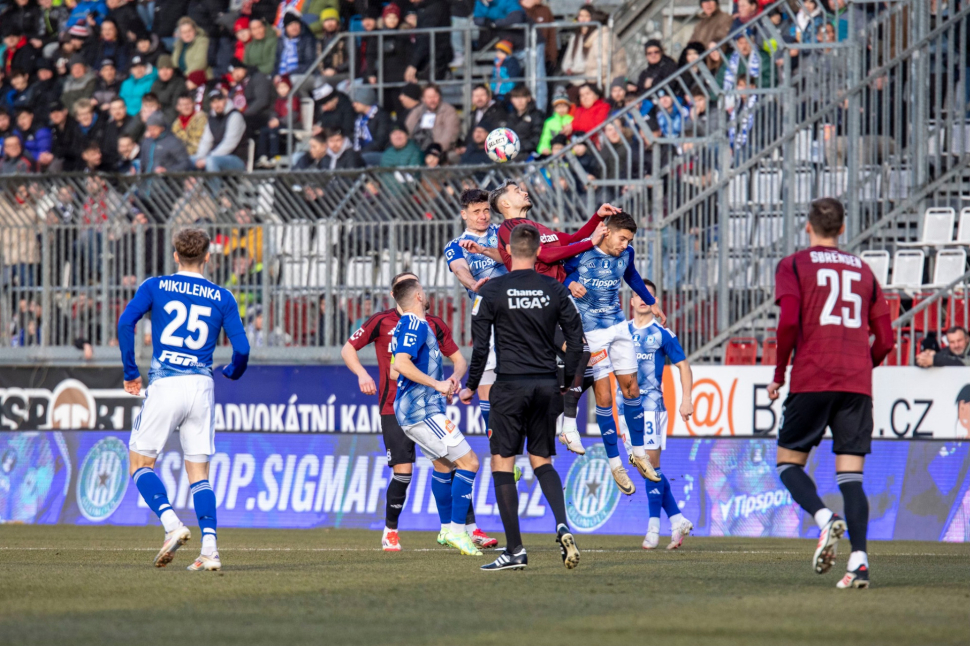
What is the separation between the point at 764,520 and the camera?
14727mm

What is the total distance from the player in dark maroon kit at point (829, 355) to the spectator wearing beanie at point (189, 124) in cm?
1490

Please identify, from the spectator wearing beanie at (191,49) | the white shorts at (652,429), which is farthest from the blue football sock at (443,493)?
the spectator wearing beanie at (191,49)

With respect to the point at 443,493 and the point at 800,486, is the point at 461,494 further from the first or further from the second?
the point at 800,486

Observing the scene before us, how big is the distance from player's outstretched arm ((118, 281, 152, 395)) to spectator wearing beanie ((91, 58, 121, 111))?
48.5 ft

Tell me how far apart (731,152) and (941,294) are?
3181 millimetres

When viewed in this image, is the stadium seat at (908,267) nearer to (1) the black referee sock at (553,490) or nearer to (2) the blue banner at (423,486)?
(2) the blue banner at (423,486)

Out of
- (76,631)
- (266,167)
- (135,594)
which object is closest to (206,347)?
(135,594)

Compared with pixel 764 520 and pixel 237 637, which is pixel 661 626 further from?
pixel 764 520

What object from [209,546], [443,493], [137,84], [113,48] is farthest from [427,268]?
[113,48]

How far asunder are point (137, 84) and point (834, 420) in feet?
56.4

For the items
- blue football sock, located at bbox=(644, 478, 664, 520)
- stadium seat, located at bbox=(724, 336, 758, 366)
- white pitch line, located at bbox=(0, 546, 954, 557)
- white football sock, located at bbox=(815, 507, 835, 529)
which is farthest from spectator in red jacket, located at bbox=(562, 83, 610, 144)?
white football sock, located at bbox=(815, 507, 835, 529)

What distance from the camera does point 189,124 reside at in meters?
21.4

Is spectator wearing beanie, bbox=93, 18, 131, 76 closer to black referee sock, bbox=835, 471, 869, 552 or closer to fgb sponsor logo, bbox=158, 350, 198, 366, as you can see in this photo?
fgb sponsor logo, bbox=158, 350, 198, 366

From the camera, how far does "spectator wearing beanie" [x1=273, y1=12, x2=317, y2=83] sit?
2228 cm
